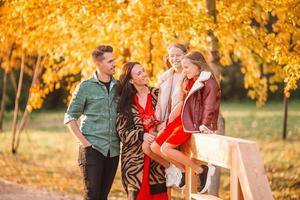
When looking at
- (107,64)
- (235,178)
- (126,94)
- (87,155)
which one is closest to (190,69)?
(126,94)

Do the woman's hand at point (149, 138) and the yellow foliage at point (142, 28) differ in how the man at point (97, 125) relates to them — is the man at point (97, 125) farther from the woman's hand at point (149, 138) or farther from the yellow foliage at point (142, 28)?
the yellow foliage at point (142, 28)

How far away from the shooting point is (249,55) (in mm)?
12984

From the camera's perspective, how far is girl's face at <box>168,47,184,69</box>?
6.18 metres

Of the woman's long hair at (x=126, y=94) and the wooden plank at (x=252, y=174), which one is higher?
the woman's long hair at (x=126, y=94)

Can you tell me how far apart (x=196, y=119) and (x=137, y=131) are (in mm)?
765

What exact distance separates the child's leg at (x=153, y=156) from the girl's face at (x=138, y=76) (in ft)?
1.82

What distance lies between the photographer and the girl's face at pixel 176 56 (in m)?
6.18

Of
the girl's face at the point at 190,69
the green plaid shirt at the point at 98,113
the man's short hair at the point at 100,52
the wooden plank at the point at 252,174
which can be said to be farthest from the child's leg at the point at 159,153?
the wooden plank at the point at 252,174

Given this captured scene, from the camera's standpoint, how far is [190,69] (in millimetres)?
5617

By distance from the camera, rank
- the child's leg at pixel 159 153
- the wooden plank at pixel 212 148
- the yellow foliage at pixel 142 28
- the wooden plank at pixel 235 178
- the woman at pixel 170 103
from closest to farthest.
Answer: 1. the wooden plank at pixel 235 178
2. the wooden plank at pixel 212 148
3. the child's leg at pixel 159 153
4. the woman at pixel 170 103
5. the yellow foliage at pixel 142 28

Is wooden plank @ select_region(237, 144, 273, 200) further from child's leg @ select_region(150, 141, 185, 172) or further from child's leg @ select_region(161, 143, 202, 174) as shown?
child's leg @ select_region(150, 141, 185, 172)

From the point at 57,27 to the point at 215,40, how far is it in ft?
8.99

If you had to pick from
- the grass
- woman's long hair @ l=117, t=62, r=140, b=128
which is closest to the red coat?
woman's long hair @ l=117, t=62, r=140, b=128

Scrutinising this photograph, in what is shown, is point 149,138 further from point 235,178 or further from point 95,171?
point 235,178
